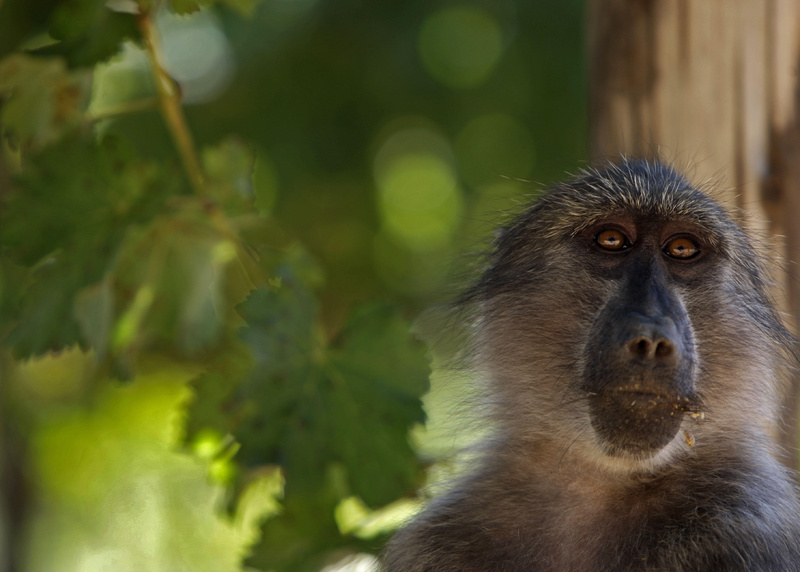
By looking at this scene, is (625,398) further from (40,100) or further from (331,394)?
(40,100)

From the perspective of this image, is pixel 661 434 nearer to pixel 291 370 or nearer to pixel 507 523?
pixel 507 523

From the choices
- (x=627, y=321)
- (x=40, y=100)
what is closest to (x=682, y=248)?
(x=627, y=321)

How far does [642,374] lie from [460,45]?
6.66 meters

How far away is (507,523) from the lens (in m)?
3.04

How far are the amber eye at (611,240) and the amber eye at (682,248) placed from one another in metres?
0.15

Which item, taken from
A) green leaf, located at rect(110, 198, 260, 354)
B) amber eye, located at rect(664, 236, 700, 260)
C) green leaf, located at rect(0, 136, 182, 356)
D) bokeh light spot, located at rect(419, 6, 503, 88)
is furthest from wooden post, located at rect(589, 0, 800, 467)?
bokeh light spot, located at rect(419, 6, 503, 88)

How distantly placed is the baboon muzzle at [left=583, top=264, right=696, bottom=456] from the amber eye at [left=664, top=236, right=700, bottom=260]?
1.24 ft

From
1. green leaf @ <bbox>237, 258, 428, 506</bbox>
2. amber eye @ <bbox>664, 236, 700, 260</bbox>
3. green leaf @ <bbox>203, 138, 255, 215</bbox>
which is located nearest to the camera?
green leaf @ <bbox>237, 258, 428, 506</bbox>

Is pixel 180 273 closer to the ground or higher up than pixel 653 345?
higher up

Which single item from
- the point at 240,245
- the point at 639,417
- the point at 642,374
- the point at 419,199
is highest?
the point at 240,245

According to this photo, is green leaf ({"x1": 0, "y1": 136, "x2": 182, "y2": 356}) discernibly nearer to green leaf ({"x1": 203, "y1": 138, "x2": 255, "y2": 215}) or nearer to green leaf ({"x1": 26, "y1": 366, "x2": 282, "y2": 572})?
green leaf ({"x1": 203, "y1": 138, "x2": 255, "y2": 215})

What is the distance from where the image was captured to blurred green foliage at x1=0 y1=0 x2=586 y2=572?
310 cm

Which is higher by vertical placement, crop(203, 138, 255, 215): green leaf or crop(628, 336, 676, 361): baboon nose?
crop(203, 138, 255, 215): green leaf

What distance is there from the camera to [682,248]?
3.13 m
